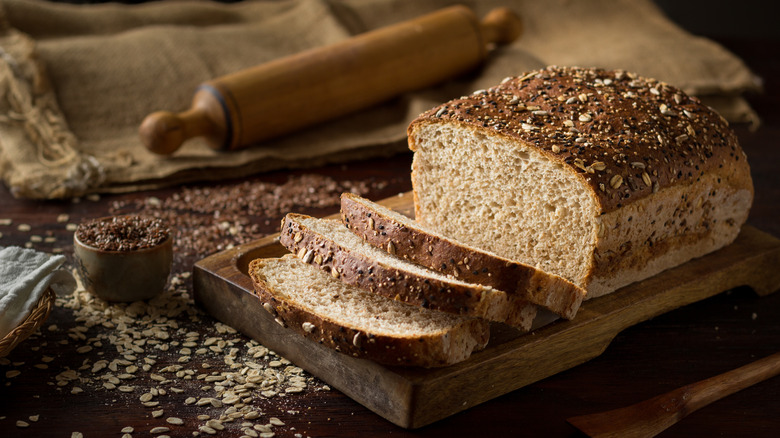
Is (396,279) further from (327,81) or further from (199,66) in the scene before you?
(199,66)

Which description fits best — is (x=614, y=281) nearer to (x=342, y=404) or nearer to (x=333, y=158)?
(x=342, y=404)

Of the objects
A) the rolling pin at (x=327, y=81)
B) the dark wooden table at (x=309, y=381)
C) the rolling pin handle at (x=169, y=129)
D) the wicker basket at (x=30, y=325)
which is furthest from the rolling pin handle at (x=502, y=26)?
the wicker basket at (x=30, y=325)

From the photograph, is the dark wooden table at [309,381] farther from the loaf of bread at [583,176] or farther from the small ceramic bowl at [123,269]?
the loaf of bread at [583,176]

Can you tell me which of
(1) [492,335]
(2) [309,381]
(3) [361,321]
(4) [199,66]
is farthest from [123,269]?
(4) [199,66]

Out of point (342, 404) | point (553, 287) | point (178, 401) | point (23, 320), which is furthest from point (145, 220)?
point (553, 287)

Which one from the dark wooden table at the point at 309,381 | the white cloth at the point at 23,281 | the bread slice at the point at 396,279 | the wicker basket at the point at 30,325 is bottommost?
the dark wooden table at the point at 309,381

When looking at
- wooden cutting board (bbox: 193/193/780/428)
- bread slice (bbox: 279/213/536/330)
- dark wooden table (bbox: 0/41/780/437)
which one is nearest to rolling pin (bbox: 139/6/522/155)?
dark wooden table (bbox: 0/41/780/437)

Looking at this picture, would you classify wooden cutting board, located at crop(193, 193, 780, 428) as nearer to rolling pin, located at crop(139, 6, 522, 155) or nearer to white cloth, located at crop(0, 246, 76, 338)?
white cloth, located at crop(0, 246, 76, 338)
